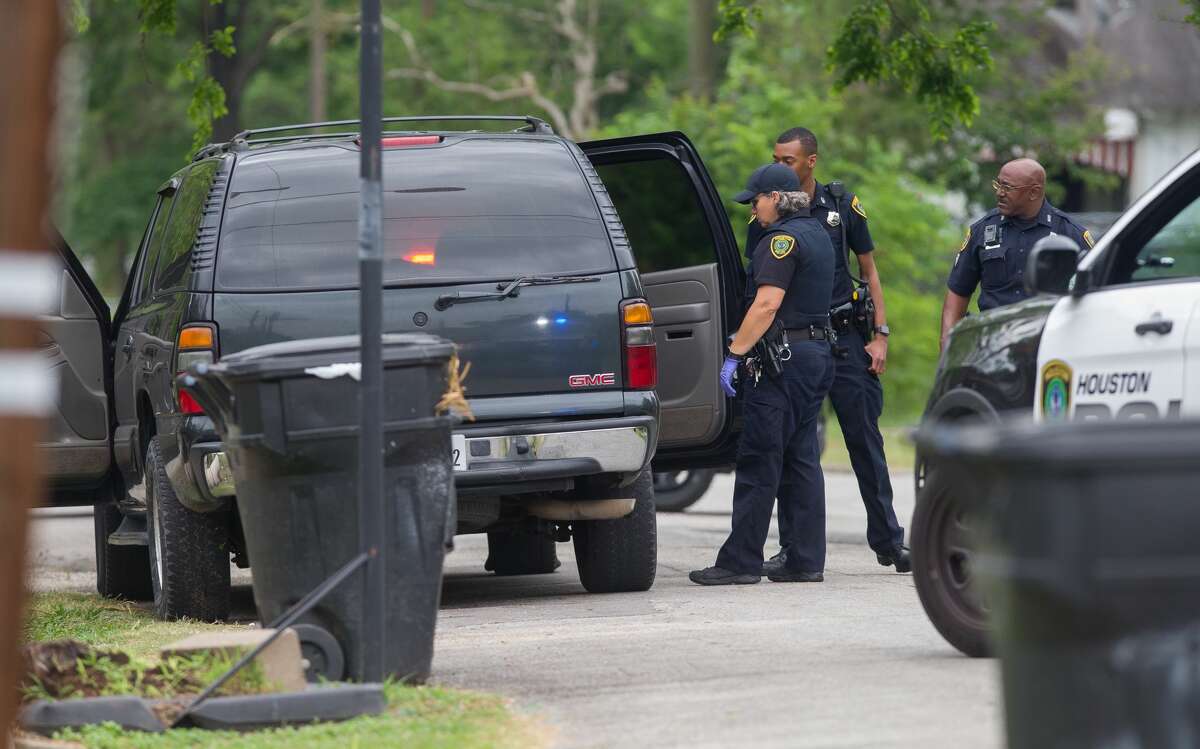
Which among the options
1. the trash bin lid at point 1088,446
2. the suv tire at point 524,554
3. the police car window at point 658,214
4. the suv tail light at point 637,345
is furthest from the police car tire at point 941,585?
the suv tire at point 524,554

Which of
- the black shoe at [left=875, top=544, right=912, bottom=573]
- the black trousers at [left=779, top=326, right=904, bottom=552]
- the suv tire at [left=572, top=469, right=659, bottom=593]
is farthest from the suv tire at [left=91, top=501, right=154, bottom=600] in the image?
the black shoe at [left=875, top=544, right=912, bottom=573]

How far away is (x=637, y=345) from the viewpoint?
793 cm

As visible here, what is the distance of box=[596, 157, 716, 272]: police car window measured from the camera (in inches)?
399

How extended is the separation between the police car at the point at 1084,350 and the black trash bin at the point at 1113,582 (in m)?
2.34

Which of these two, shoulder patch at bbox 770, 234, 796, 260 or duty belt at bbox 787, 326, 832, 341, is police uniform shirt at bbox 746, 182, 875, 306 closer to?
duty belt at bbox 787, 326, 832, 341

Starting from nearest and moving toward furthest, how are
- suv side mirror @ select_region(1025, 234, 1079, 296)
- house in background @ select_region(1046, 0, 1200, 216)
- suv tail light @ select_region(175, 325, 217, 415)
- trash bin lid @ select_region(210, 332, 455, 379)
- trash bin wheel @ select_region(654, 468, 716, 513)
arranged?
trash bin lid @ select_region(210, 332, 455, 379), suv side mirror @ select_region(1025, 234, 1079, 296), suv tail light @ select_region(175, 325, 217, 415), trash bin wheel @ select_region(654, 468, 716, 513), house in background @ select_region(1046, 0, 1200, 216)

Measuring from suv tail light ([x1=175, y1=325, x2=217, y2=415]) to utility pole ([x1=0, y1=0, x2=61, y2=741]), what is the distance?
389 cm

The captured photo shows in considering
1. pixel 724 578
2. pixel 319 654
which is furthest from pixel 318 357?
pixel 724 578

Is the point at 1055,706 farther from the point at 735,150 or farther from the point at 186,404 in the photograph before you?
the point at 735,150

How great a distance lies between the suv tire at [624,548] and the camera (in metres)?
8.36

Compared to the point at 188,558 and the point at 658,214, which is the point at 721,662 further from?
the point at 658,214

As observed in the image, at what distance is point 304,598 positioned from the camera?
5.95 metres

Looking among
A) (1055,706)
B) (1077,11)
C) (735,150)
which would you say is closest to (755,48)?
(735,150)

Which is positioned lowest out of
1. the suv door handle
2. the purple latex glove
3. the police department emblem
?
the purple latex glove
